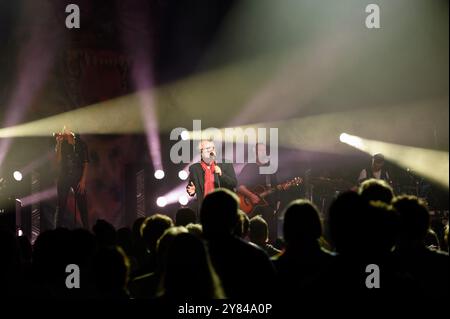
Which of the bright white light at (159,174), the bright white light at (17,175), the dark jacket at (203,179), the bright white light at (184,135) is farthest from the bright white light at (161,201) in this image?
the bright white light at (17,175)

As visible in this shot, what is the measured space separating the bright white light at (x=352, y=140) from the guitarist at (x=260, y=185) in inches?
72.9

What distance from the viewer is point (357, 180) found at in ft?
37.8

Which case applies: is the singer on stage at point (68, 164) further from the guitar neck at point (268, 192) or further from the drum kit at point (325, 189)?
the drum kit at point (325, 189)

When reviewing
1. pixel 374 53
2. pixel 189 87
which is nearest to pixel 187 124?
pixel 189 87

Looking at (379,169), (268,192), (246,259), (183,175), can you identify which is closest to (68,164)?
(183,175)

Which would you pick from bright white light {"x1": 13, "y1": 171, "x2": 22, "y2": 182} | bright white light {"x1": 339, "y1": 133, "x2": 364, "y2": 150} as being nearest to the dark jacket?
bright white light {"x1": 13, "y1": 171, "x2": 22, "y2": 182}

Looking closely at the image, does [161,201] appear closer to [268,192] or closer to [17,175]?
[268,192]

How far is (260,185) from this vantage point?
1123 cm

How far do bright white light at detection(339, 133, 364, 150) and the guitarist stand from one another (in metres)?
1.85

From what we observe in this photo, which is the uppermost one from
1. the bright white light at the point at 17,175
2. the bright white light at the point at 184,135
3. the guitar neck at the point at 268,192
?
the bright white light at the point at 184,135

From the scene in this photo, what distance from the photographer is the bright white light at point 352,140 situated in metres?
13.1

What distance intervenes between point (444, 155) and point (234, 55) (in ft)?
15.7

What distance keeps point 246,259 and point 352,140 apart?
1040 centimetres
